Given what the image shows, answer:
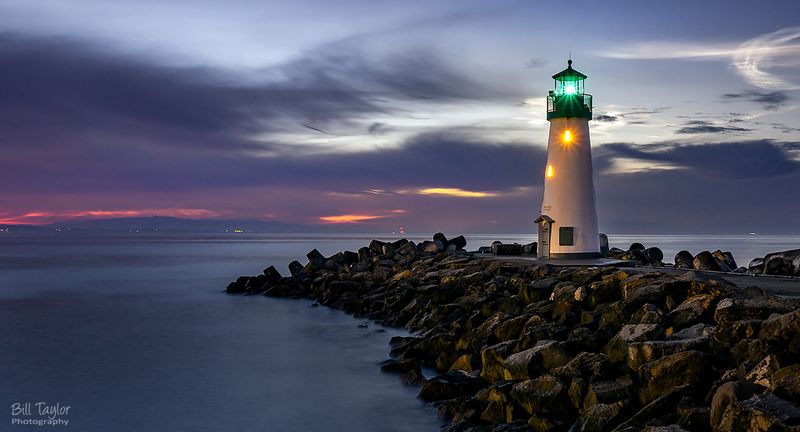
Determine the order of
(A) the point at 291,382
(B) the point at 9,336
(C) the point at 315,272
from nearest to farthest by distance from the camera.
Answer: (A) the point at 291,382 → (B) the point at 9,336 → (C) the point at 315,272

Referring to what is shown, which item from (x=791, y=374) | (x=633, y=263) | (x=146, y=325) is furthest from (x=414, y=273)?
(x=791, y=374)

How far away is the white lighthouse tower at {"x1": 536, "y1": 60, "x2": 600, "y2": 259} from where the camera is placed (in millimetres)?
21719

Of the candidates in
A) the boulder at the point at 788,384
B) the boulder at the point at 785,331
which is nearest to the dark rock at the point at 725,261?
the boulder at the point at 785,331

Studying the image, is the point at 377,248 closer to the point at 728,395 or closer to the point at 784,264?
the point at 784,264

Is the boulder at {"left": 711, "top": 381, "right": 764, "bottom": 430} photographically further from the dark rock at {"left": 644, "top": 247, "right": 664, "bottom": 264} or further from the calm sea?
the dark rock at {"left": 644, "top": 247, "right": 664, "bottom": 264}

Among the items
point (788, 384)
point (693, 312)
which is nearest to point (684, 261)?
point (693, 312)

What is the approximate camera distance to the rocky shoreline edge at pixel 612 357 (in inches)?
265

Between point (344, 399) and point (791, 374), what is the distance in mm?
7836

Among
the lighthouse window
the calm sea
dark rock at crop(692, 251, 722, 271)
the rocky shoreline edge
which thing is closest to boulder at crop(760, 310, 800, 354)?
the rocky shoreline edge

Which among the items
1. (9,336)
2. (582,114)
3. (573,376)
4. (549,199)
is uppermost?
(582,114)

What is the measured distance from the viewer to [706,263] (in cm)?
2044

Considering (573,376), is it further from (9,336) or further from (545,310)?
(9,336)

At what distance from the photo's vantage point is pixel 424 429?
984 cm

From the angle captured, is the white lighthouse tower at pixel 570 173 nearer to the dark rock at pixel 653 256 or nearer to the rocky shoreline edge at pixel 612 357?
the dark rock at pixel 653 256
